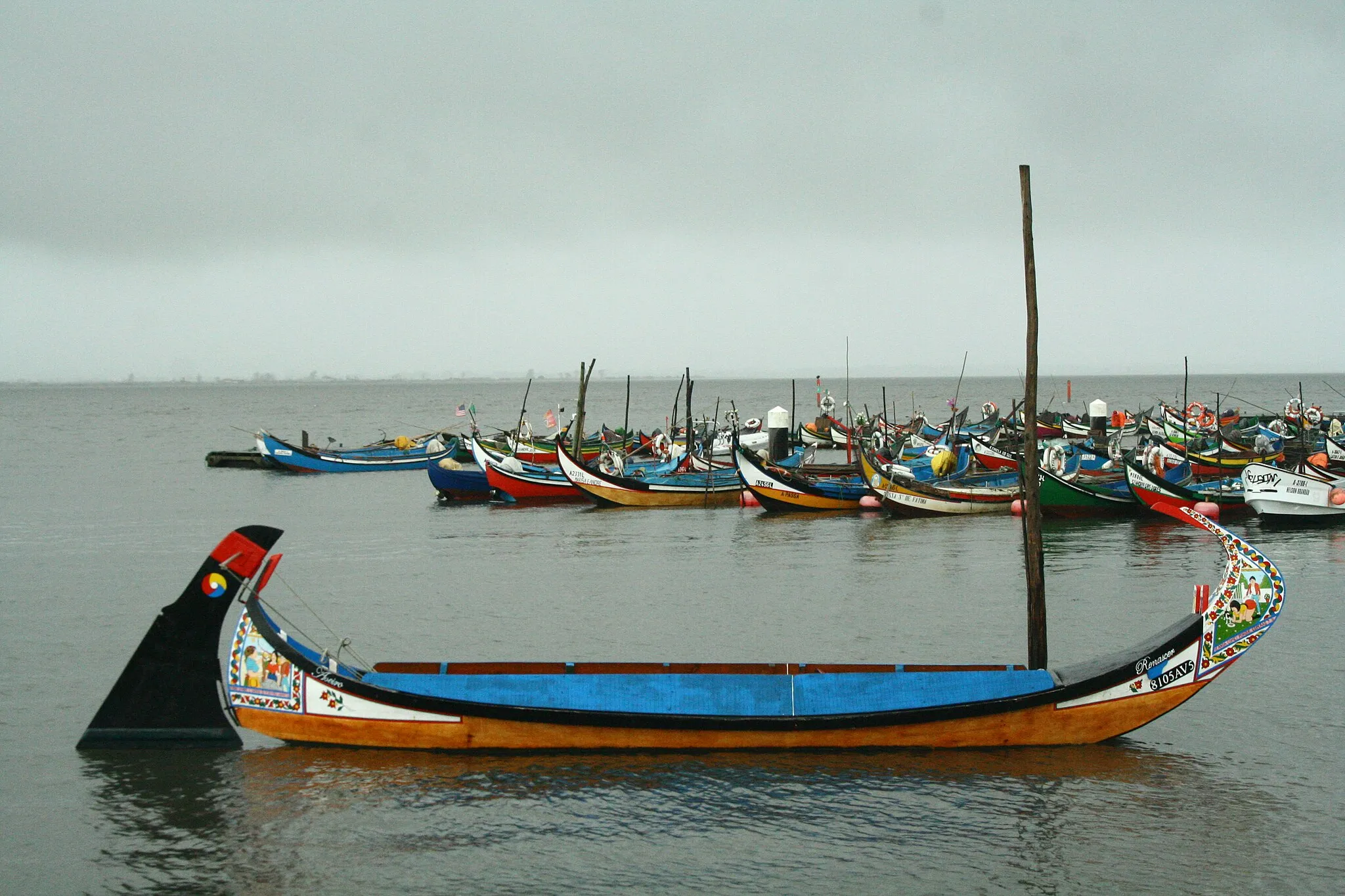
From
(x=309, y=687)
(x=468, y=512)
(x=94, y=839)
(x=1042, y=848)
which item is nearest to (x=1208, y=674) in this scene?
(x=1042, y=848)

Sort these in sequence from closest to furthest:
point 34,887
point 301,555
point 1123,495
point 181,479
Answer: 1. point 34,887
2. point 301,555
3. point 1123,495
4. point 181,479

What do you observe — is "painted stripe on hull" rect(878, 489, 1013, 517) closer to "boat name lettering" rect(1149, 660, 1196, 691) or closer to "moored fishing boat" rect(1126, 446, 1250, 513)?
"moored fishing boat" rect(1126, 446, 1250, 513)

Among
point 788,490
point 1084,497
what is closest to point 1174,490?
point 1084,497

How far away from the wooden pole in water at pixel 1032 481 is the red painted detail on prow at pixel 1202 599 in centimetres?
161

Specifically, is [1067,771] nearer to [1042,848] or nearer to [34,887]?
[1042,848]

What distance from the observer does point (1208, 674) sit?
1146cm

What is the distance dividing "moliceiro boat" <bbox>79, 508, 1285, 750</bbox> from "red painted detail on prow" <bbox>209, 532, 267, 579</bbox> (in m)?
0.02

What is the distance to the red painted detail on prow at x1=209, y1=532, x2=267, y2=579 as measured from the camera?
39.2ft

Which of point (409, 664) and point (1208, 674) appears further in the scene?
point (409, 664)

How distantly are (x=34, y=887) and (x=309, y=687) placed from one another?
3024 mm

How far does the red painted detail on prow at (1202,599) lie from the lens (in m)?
11.3

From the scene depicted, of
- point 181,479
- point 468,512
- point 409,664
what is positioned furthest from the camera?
point 181,479

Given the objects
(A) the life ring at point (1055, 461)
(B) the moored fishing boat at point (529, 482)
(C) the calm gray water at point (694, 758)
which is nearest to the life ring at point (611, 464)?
(B) the moored fishing boat at point (529, 482)

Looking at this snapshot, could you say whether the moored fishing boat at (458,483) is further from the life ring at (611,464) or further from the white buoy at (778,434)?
the white buoy at (778,434)
